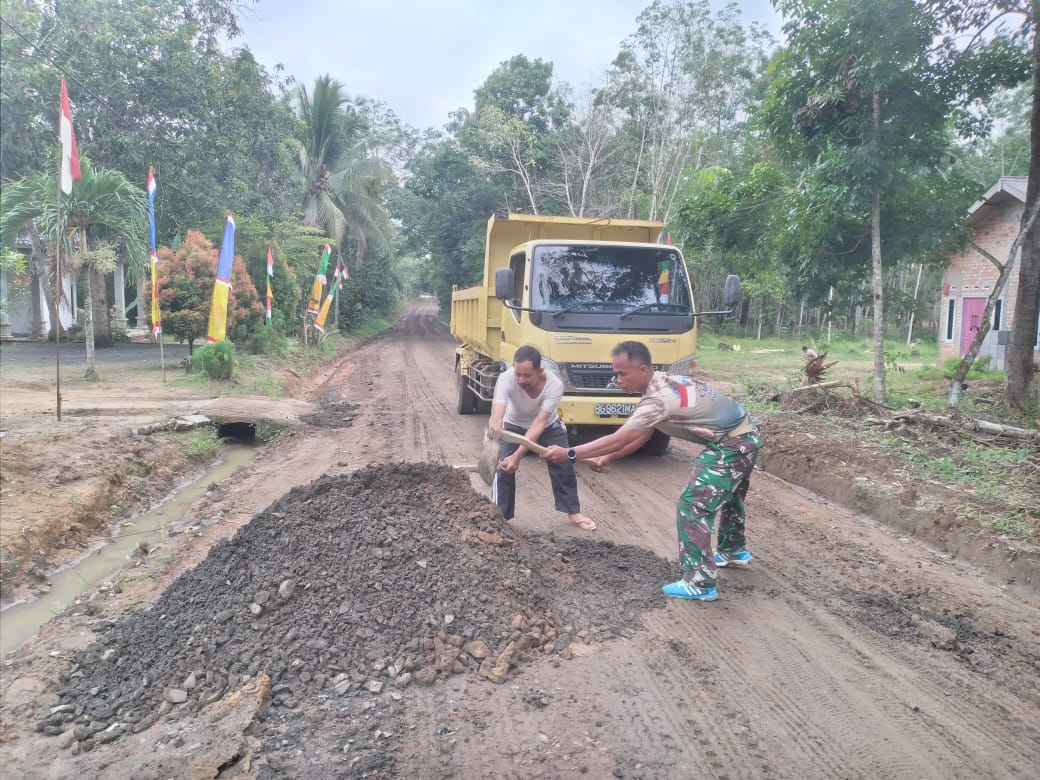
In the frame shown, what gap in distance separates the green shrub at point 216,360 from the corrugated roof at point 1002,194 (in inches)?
628

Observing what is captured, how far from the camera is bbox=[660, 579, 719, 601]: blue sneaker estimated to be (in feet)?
15.0

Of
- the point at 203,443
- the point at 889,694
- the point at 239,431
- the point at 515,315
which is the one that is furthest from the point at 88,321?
the point at 889,694

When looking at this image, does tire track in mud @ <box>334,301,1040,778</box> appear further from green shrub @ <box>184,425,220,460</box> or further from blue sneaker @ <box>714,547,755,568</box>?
green shrub @ <box>184,425,220,460</box>

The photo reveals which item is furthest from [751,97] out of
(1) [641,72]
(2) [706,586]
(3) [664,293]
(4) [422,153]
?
(2) [706,586]

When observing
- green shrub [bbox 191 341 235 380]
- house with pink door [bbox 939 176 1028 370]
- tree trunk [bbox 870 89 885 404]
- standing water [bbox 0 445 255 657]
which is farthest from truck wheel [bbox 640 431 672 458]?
house with pink door [bbox 939 176 1028 370]

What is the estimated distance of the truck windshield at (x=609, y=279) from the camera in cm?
819

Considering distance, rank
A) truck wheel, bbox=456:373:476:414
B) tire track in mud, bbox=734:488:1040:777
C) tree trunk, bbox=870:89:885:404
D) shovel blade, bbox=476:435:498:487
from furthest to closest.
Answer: truck wheel, bbox=456:373:476:414 < tree trunk, bbox=870:89:885:404 < shovel blade, bbox=476:435:498:487 < tire track in mud, bbox=734:488:1040:777

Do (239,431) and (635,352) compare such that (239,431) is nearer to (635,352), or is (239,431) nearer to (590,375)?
(590,375)

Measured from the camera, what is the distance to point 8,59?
1727 cm

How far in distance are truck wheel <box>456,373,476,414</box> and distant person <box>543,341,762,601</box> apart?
23.9 ft

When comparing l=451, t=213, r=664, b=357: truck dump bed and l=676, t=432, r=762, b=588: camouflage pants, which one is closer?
l=676, t=432, r=762, b=588: camouflage pants

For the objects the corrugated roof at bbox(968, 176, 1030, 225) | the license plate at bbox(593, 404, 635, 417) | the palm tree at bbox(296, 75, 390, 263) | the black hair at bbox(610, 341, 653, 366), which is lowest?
the license plate at bbox(593, 404, 635, 417)

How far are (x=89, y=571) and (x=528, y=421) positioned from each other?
3978 mm

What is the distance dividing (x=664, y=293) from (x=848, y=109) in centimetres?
466
